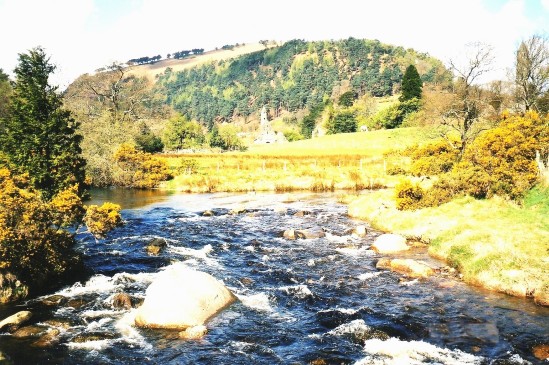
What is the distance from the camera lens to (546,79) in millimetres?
49125

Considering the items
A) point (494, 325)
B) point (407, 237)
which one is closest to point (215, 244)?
point (407, 237)

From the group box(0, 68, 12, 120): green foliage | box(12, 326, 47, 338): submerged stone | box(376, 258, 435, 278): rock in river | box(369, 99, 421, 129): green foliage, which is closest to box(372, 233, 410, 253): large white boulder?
box(376, 258, 435, 278): rock in river

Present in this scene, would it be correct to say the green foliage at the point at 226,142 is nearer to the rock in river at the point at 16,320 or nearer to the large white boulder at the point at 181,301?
the large white boulder at the point at 181,301

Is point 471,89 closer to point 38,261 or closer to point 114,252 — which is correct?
point 114,252

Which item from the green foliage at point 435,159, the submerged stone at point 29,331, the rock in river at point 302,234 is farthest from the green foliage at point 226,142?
the submerged stone at point 29,331

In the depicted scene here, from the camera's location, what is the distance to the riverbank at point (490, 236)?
1992 cm

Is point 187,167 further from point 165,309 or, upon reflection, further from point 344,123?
point 344,123

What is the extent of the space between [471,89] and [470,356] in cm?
5171

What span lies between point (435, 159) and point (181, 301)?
125 feet

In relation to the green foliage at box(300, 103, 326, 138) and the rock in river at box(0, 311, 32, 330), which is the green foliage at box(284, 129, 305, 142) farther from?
the rock in river at box(0, 311, 32, 330)

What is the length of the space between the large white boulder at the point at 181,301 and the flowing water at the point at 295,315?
0.51 meters

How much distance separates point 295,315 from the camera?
1805 centimetres

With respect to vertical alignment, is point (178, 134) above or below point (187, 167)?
above

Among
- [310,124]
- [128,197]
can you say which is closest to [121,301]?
[128,197]
